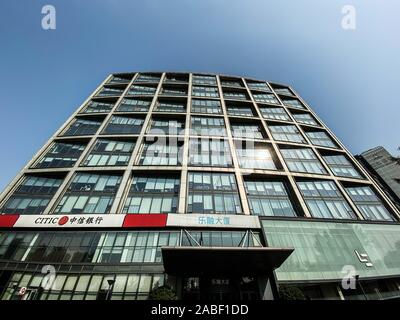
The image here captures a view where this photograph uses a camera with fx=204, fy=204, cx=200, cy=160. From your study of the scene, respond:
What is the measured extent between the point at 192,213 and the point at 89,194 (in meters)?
12.4

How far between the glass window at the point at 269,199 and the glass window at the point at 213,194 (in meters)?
2.26

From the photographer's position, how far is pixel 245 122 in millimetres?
35625

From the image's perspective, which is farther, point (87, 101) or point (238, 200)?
A: point (87, 101)

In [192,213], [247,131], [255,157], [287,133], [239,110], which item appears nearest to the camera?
[192,213]

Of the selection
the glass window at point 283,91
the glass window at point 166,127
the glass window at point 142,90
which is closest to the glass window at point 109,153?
the glass window at point 166,127

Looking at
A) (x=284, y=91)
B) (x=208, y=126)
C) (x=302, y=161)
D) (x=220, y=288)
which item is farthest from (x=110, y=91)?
(x=220, y=288)

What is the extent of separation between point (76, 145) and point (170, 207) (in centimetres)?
1755

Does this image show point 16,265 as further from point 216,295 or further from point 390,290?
point 390,290

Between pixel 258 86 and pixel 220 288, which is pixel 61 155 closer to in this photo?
pixel 220 288

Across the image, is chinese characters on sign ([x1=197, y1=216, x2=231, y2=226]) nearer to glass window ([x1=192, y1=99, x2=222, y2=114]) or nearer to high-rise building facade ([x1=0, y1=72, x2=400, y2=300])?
high-rise building facade ([x1=0, y1=72, x2=400, y2=300])

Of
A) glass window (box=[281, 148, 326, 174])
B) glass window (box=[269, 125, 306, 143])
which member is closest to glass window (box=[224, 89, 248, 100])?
glass window (box=[269, 125, 306, 143])

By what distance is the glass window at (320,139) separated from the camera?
3472 cm

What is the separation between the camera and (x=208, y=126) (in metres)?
32.6
